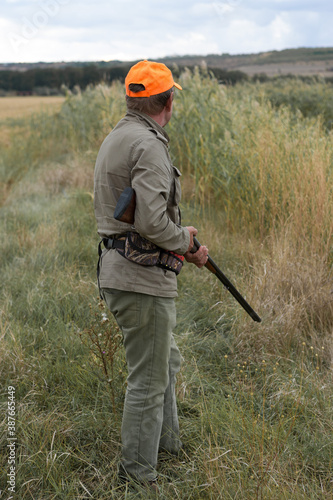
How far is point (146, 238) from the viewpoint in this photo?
208 centimetres

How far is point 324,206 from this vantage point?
13.6 feet

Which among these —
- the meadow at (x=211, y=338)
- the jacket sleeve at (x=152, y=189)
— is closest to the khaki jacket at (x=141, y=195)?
the jacket sleeve at (x=152, y=189)

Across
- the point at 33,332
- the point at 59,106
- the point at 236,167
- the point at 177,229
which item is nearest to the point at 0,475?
the point at 33,332

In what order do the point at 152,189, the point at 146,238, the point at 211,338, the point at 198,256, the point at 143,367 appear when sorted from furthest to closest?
the point at 211,338 → the point at 198,256 → the point at 143,367 → the point at 146,238 → the point at 152,189

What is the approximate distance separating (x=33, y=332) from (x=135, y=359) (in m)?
1.58

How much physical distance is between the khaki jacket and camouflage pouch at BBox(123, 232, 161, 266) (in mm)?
36

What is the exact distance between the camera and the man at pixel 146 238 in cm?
200

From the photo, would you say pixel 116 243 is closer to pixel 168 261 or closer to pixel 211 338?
pixel 168 261

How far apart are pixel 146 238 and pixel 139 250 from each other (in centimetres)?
6

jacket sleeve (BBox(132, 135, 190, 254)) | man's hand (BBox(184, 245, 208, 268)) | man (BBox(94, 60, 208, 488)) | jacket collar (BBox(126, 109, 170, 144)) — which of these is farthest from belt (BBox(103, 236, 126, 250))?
jacket collar (BBox(126, 109, 170, 144))

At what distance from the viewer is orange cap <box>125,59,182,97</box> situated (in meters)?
2.09

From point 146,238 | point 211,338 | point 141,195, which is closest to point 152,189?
point 141,195

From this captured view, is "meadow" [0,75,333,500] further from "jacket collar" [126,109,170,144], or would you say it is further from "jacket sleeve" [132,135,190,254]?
"jacket collar" [126,109,170,144]

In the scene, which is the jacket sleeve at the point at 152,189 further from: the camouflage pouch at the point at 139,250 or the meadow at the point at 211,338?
the meadow at the point at 211,338
